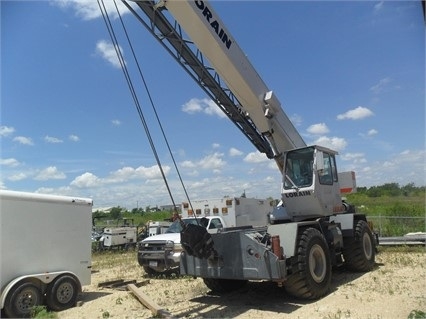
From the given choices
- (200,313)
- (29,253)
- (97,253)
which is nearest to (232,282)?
(200,313)

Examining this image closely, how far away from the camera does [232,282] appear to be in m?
10.5

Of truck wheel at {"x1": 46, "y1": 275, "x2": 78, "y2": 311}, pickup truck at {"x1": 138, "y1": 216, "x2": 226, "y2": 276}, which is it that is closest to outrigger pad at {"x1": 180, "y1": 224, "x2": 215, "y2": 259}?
truck wheel at {"x1": 46, "y1": 275, "x2": 78, "y2": 311}

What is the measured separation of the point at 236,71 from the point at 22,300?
6.89 metres

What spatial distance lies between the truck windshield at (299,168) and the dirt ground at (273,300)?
8.76ft

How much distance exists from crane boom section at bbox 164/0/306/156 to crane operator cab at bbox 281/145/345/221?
0.62m

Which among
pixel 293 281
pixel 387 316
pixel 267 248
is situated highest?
pixel 267 248

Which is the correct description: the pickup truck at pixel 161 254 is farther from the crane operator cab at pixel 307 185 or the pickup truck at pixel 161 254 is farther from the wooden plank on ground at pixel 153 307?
the crane operator cab at pixel 307 185

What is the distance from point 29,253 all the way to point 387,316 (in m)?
7.54

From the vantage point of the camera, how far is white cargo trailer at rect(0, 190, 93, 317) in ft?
29.3

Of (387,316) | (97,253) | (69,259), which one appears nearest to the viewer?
(387,316)

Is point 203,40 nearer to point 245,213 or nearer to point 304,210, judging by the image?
point 304,210

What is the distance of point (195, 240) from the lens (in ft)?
26.4

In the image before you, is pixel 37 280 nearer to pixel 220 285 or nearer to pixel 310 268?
pixel 220 285

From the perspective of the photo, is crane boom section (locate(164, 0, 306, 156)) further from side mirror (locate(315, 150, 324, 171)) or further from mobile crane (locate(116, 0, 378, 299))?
side mirror (locate(315, 150, 324, 171))
